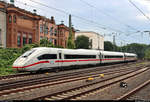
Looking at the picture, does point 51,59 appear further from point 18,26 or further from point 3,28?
point 18,26

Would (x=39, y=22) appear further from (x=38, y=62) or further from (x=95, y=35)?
(x=95, y=35)

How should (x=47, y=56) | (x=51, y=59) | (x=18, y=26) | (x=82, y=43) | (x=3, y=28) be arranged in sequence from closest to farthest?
(x=47, y=56) < (x=51, y=59) < (x=3, y=28) < (x=18, y=26) < (x=82, y=43)

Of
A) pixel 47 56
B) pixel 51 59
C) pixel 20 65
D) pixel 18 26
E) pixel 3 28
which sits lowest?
pixel 20 65

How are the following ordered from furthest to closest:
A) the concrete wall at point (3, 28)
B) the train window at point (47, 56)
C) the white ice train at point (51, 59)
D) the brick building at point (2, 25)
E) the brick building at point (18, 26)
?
1. the brick building at point (18, 26)
2. the concrete wall at point (3, 28)
3. the brick building at point (2, 25)
4. the train window at point (47, 56)
5. the white ice train at point (51, 59)

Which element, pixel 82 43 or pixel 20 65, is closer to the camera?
pixel 20 65

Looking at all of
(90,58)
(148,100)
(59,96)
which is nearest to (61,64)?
(90,58)

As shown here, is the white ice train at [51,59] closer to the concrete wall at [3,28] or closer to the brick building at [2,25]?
the brick building at [2,25]

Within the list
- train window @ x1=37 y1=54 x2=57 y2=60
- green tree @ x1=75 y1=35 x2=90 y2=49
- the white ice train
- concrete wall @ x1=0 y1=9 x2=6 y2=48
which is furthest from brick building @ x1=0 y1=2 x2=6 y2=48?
green tree @ x1=75 y1=35 x2=90 y2=49

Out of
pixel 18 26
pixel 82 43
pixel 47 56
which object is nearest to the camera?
pixel 47 56

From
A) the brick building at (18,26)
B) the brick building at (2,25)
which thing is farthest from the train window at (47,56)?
the brick building at (2,25)

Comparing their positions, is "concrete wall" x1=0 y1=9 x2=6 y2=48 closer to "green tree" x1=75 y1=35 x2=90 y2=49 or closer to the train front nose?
the train front nose

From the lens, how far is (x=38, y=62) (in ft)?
56.5

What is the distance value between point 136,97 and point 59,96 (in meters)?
3.84

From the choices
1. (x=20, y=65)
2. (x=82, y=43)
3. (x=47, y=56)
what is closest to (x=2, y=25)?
(x=47, y=56)
